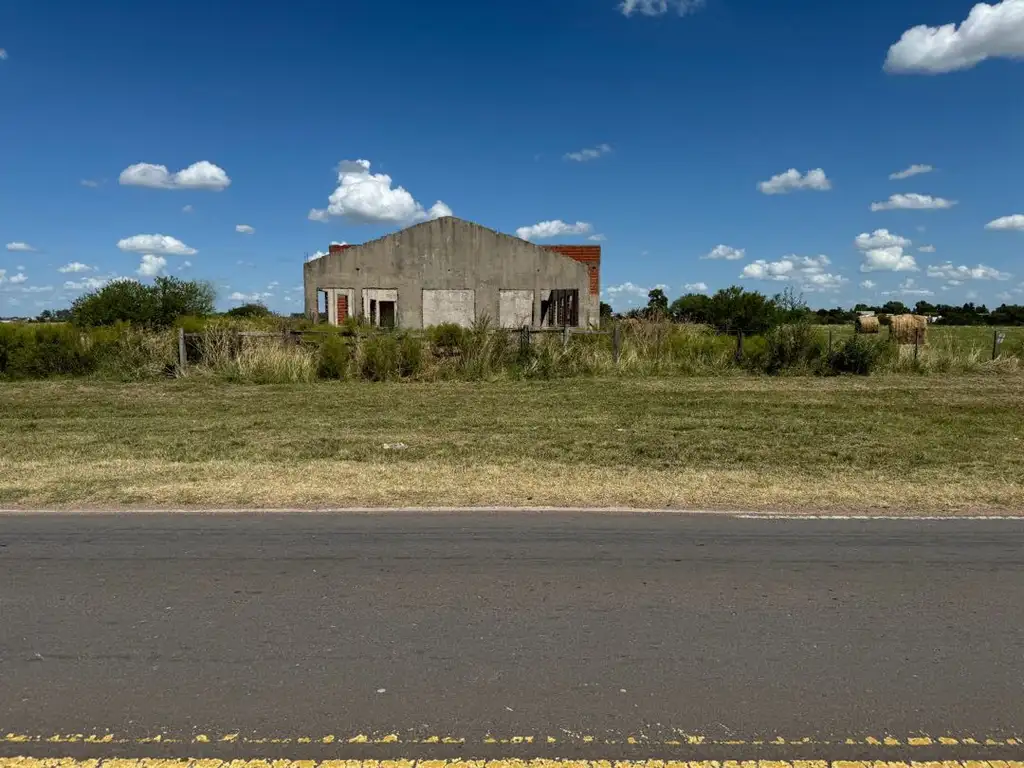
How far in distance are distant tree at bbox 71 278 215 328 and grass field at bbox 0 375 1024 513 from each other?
22.2 feet

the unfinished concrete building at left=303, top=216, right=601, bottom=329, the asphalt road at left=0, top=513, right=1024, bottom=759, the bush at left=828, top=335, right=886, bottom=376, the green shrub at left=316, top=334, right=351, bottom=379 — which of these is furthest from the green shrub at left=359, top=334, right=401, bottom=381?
the unfinished concrete building at left=303, top=216, right=601, bottom=329

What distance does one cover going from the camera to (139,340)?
19156mm

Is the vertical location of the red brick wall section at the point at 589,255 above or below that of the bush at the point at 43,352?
above

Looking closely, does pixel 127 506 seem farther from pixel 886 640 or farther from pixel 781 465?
pixel 781 465

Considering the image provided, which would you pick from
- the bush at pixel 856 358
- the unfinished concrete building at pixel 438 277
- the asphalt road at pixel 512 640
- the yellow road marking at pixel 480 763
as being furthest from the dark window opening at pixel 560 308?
the yellow road marking at pixel 480 763

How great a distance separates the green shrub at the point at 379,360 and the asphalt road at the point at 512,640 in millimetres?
12224

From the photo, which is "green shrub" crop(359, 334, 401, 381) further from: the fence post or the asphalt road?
the asphalt road

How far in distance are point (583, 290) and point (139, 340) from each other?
2377cm

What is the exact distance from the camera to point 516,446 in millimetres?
10234

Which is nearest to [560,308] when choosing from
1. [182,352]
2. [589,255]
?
[589,255]

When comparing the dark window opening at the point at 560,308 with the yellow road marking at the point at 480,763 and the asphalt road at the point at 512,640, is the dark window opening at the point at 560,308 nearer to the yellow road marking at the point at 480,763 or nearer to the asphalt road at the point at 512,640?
the asphalt road at the point at 512,640

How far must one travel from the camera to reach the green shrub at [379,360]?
18.3 meters

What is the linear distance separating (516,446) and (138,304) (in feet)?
60.5

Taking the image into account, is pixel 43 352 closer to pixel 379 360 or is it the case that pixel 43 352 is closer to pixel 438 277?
pixel 379 360
